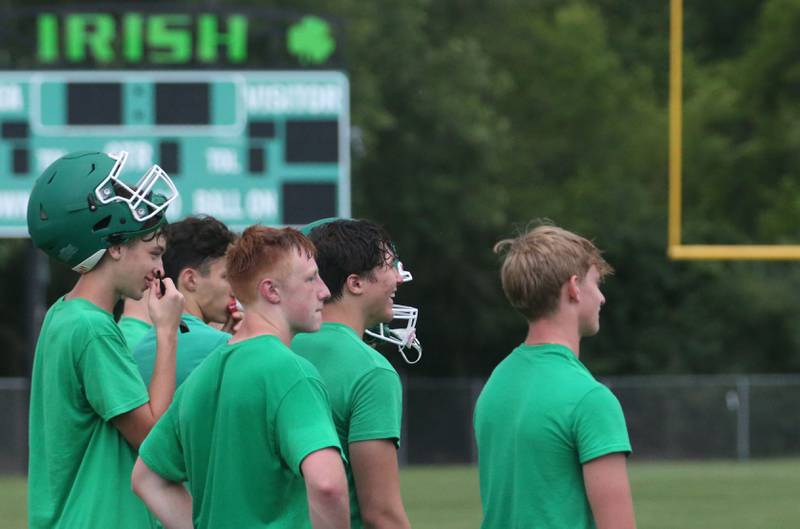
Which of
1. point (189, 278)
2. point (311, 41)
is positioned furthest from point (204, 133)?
point (189, 278)

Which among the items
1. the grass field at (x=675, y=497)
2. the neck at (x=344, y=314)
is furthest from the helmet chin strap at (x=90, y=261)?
the grass field at (x=675, y=497)

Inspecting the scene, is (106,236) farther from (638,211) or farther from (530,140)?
(530,140)

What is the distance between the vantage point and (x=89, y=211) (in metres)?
3.80

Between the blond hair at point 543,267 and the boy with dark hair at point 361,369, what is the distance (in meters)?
0.34

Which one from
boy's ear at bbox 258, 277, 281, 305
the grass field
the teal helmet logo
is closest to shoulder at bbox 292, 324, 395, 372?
the teal helmet logo

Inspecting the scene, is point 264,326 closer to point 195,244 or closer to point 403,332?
point 403,332

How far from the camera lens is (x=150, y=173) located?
3902mm

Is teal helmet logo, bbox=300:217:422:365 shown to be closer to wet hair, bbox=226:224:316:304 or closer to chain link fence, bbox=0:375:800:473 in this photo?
wet hair, bbox=226:224:316:304

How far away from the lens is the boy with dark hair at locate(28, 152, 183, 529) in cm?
367

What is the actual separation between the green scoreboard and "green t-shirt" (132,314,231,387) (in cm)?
1110

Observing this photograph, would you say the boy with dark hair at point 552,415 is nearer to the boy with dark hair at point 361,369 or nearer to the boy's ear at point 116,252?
the boy with dark hair at point 361,369

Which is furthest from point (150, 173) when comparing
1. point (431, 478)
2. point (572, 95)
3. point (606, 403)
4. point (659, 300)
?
point (572, 95)

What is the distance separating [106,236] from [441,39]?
27379 millimetres

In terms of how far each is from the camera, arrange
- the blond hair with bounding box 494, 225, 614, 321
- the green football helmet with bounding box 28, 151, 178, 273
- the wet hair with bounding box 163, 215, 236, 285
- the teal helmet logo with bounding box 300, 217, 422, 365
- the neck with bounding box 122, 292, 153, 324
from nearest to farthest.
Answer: the blond hair with bounding box 494, 225, 614, 321
the green football helmet with bounding box 28, 151, 178, 273
the teal helmet logo with bounding box 300, 217, 422, 365
the wet hair with bounding box 163, 215, 236, 285
the neck with bounding box 122, 292, 153, 324
